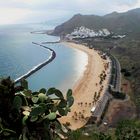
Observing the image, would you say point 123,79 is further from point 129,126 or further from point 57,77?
point 129,126

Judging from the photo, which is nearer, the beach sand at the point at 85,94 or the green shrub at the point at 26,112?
the green shrub at the point at 26,112

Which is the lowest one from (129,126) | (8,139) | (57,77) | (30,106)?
(57,77)

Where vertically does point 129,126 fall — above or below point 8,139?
below

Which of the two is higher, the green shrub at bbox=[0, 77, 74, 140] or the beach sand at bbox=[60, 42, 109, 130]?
the green shrub at bbox=[0, 77, 74, 140]

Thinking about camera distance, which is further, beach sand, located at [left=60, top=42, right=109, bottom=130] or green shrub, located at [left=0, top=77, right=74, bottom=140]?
beach sand, located at [left=60, top=42, right=109, bottom=130]

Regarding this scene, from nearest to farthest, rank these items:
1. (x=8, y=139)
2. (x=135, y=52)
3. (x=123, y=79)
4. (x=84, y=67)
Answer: (x=8, y=139)
(x=123, y=79)
(x=84, y=67)
(x=135, y=52)

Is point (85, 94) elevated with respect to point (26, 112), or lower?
lower

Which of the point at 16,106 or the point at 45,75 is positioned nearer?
the point at 16,106

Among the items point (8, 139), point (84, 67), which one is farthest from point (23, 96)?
point (84, 67)

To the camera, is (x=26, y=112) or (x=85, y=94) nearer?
(x=26, y=112)

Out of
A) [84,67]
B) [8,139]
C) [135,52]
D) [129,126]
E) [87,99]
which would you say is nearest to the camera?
[8,139]

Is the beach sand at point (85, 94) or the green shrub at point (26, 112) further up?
the green shrub at point (26, 112)
